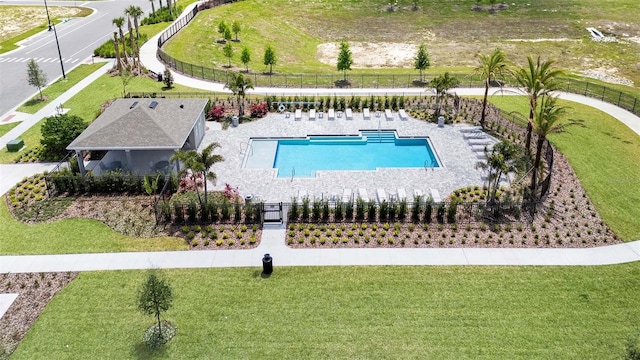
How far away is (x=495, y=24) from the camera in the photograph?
3204 inches

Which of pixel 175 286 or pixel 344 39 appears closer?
pixel 175 286

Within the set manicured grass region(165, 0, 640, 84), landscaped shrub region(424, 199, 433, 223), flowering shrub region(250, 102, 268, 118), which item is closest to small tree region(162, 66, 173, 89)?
manicured grass region(165, 0, 640, 84)

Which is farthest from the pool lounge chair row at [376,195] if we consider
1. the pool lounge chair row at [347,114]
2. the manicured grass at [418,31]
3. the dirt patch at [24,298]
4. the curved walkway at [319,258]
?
the manicured grass at [418,31]

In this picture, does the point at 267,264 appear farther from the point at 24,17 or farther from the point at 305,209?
the point at 24,17

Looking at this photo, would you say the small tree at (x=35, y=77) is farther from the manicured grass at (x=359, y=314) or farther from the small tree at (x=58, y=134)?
the manicured grass at (x=359, y=314)

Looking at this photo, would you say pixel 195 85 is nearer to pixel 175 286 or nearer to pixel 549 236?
pixel 175 286

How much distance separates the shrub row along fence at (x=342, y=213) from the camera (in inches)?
1048

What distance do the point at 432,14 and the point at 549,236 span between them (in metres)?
69.1

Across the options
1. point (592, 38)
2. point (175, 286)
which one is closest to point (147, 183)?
point (175, 286)

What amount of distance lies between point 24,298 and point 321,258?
1305 cm

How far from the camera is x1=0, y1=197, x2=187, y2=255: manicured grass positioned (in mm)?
24562

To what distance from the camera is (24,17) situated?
3012 inches

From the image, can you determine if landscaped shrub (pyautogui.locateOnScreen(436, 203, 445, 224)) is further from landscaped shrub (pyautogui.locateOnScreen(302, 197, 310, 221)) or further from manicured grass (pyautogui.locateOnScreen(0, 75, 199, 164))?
manicured grass (pyautogui.locateOnScreen(0, 75, 199, 164))

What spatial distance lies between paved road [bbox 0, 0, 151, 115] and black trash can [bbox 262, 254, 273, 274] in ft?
103
